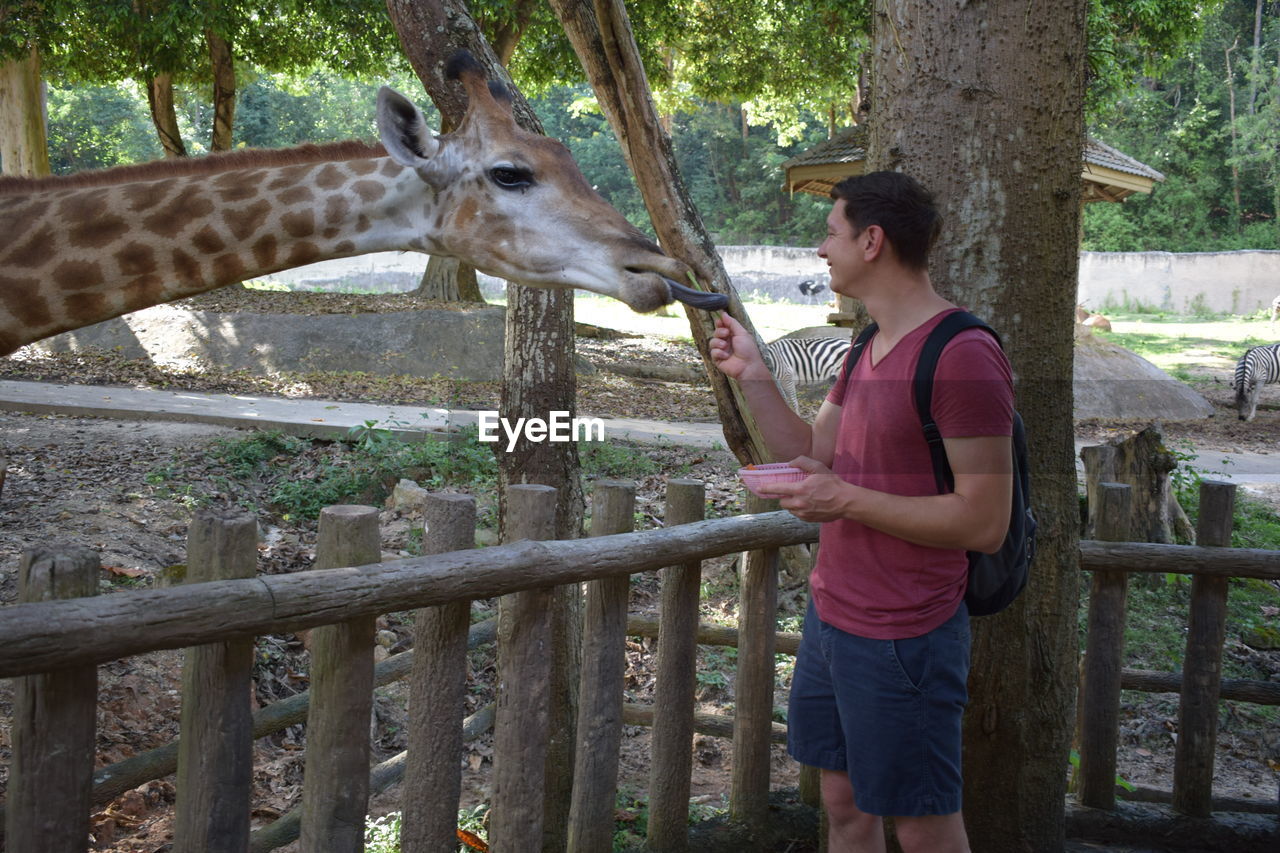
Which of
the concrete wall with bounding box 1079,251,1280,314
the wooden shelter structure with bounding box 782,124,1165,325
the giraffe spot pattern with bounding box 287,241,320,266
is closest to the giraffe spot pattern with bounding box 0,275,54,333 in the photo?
the giraffe spot pattern with bounding box 287,241,320,266

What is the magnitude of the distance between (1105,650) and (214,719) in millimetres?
3154

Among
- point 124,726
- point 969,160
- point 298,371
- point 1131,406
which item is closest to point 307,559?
point 124,726

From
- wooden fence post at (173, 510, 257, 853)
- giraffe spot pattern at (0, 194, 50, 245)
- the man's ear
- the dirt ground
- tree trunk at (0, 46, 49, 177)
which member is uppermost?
tree trunk at (0, 46, 49, 177)

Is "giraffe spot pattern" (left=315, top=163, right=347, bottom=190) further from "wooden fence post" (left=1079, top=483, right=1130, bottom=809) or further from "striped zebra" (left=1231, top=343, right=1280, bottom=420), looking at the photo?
"striped zebra" (left=1231, top=343, right=1280, bottom=420)

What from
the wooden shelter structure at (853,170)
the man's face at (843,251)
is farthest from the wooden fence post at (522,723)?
the wooden shelter structure at (853,170)

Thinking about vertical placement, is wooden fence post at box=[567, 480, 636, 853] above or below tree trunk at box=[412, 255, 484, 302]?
below

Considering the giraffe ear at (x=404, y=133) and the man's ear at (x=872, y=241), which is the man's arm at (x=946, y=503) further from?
the giraffe ear at (x=404, y=133)

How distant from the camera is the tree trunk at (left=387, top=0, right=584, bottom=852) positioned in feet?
15.0

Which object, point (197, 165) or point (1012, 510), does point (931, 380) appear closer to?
point (1012, 510)

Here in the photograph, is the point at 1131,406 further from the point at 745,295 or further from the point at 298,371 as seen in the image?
the point at 745,295

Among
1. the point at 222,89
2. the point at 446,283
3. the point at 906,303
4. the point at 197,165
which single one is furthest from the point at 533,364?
the point at 446,283

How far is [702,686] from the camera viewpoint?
20.6ft

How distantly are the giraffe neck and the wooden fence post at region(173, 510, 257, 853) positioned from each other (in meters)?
1.49

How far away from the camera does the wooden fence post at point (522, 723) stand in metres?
3.16
